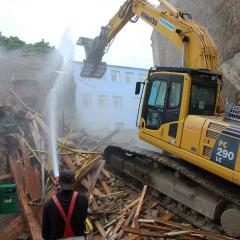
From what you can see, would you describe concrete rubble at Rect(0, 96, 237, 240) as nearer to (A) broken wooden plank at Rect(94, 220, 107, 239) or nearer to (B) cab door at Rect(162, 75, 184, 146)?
(A) broken wooden plank at Rect(94, 220, 107, 239)

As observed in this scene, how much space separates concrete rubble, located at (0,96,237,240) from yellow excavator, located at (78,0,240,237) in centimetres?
44

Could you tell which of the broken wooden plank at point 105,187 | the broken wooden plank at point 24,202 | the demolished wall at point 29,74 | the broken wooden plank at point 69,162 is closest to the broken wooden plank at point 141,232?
the broken wooden plank at point 24,202

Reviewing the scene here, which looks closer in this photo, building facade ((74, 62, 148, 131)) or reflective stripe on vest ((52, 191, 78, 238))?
reflective stripe on vest ((52, 191, 78, 238))

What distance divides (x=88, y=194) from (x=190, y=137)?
276cm

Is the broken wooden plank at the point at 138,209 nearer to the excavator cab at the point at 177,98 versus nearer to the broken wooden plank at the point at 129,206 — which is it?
the broken wooden plank at the point at 129,206

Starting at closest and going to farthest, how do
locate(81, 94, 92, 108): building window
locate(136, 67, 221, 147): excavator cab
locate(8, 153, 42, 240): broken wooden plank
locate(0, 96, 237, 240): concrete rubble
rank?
locate(0, 96, 237, 240): concrete rubble → locate(8, 153, 42, 240): broken wooden plank → locate(136, 67, 221, 147): excavator cab → locate(81, 94, 92, 108): building window

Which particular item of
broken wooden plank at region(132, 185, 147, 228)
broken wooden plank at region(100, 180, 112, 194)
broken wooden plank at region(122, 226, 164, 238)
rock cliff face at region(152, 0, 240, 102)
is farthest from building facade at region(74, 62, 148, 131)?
broken wooden plank at region(122, 226, 164, 238)

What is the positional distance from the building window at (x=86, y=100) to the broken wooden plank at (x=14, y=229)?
841 inches

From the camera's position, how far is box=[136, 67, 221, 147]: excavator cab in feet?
27.8

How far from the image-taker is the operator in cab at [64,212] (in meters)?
4.55

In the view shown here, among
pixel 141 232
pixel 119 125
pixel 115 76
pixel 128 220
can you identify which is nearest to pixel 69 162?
pixel 128 220

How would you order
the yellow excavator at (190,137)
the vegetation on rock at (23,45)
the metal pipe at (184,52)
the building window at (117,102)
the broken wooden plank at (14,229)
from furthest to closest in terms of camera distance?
1. the building window at (117,102)
2. the vegetation on rock at (23,45)
3. the metal pipe at (184,52)
4. the broken wooden plank at (14,229)
5. the yellow excavator at (190,137)

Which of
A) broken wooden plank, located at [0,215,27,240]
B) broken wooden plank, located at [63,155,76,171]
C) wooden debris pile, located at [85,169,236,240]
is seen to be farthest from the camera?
broken wooden plank, located at [63,155,76,171]

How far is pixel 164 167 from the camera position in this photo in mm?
9461
